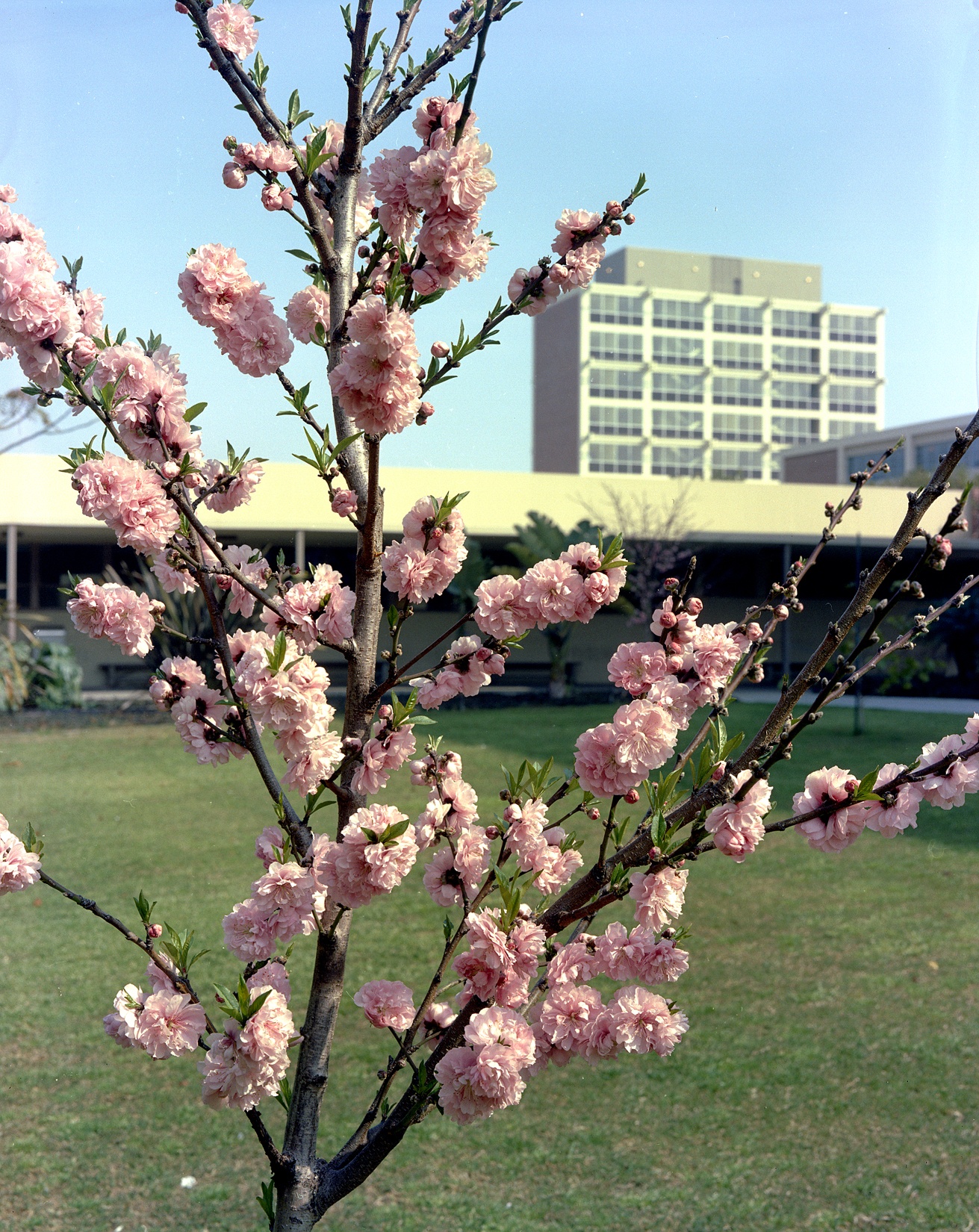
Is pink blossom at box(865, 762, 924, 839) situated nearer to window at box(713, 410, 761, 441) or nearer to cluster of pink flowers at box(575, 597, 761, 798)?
cluster of pink flowers at box(575, 597, 761, 798)

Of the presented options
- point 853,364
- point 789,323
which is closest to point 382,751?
point 789,323

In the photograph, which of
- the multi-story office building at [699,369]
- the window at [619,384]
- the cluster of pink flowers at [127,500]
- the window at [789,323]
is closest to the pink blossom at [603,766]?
the cluster of pink flowers at [127,500]

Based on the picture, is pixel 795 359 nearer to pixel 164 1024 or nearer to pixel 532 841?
pixel 532 841

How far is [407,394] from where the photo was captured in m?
1.27

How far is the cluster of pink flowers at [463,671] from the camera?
4.84 ft

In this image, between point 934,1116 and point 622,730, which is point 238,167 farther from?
point 934,1116

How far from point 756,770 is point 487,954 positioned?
38 centimetres

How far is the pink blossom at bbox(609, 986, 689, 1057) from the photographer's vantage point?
1.45m

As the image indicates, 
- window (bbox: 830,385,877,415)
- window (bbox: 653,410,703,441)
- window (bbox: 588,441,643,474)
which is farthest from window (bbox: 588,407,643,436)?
window (bbox: 830,385,877,415)

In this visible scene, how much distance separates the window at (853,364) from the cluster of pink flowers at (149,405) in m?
85.0

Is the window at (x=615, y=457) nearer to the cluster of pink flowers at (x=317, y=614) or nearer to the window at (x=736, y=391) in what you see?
the window at (x=736, y=391)

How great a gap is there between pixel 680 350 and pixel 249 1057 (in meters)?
78.9

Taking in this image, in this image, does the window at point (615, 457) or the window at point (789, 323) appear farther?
the window at point (789, 323)

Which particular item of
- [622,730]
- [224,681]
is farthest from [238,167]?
[622,730]
